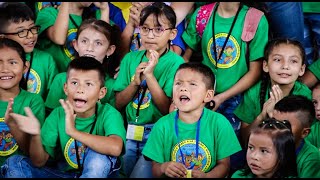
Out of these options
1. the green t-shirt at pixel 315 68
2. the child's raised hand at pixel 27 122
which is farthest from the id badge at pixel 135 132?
the green t-shirt at pixel 315 68

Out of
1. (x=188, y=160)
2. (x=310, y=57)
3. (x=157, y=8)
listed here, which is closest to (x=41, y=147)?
(x=188, y=160)

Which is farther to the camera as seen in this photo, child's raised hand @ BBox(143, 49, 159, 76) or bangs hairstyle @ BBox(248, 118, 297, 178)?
child's raised hand @ BBox(143, 49, 159, 76)

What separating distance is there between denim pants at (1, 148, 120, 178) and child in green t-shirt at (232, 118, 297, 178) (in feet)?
2.71

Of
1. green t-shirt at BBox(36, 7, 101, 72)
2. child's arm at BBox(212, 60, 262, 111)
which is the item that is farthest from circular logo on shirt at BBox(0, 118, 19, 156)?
child's arm at BBox(212, 60, 262, 111)

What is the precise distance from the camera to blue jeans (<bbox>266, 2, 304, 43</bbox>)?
462 centimetres

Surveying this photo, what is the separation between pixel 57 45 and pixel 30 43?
0.32 meters

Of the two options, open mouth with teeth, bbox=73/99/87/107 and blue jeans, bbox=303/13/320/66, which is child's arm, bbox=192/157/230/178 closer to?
open mouth with teeth, bbox=73/99/87/107

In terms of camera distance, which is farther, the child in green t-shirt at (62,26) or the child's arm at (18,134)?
the child in green t-shirt at (62,26)

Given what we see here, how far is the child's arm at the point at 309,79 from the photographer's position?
14.6 ft

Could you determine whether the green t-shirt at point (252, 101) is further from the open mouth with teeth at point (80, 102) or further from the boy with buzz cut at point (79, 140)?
the open mouth with teeth at point (80, 102)

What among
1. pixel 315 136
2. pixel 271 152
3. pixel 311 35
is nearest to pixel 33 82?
pixel 271 152

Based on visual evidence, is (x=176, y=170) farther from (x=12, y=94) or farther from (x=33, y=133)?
(x=12, y=94)

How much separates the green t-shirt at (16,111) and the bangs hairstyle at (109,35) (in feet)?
2.12

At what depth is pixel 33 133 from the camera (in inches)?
141
